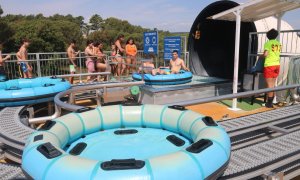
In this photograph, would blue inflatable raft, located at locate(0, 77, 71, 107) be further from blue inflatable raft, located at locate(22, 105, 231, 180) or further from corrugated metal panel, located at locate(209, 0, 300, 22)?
corrugated metal panel, located at locate(209, 0, 300, 22)

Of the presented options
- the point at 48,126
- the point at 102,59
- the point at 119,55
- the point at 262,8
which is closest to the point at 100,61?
the point at 102,59

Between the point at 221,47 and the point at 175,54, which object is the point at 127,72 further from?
the point at 221,47

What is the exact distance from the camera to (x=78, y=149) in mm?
2750

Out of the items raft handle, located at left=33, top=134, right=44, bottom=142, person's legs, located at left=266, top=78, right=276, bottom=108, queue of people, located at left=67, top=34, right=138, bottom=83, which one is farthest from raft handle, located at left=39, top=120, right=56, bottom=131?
queue of people, located at left=67, top=34, right=138, bottom=83

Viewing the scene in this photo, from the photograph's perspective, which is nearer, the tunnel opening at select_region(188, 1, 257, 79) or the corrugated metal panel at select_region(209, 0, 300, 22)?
the corrugated metal panel at select_region(209, 0, 300, 22)

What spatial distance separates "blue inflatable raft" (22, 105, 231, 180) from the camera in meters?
1.94

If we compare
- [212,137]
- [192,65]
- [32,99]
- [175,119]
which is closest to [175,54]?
[192,65]

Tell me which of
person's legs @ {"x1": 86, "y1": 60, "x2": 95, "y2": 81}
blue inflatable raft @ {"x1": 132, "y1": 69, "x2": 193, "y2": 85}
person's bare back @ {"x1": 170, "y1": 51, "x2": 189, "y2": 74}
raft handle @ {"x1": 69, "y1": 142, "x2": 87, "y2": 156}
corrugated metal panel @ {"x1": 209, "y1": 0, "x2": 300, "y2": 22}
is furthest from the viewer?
person's legs @ {"x1": 86, "y1": 60, "x2": 95, "y2": 81}

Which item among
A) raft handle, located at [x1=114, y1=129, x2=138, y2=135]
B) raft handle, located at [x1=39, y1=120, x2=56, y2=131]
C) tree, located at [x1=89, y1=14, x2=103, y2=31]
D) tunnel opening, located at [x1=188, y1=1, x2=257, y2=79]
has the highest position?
tree, located at [x1=89, y1=14, x2=103, y2=31]

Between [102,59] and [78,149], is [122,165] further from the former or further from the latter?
[102,59]

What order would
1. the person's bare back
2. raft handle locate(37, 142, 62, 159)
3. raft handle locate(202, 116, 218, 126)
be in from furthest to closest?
1. the person's bare back
2. raft handle locate(202, 116, 218, 126)
3. raft handle locate(37, 142, 62, 159)

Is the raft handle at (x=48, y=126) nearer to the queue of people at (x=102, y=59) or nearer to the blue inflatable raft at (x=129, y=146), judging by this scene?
the blue inflatable raft at (x=129, y=146)

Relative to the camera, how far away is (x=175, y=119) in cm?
319

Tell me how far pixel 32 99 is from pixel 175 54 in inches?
187
